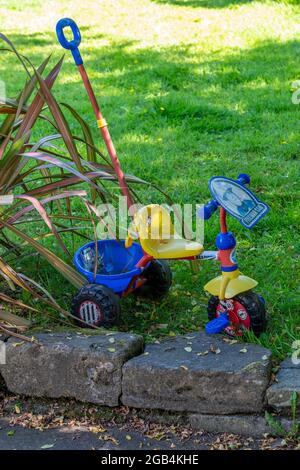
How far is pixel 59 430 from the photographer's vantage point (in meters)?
3.07

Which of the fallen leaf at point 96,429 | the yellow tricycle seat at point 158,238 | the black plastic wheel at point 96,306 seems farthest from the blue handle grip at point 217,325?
the fallen leaf at point 96,429

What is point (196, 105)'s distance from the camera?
6.05 m

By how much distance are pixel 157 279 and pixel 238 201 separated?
2.17 ft

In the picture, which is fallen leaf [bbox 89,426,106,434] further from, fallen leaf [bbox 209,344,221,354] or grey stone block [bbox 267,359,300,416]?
grey stone block [bbox 267,359,300,416]

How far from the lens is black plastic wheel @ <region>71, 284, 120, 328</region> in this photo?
336 centimetres

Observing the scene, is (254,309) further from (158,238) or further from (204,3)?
(204,3)

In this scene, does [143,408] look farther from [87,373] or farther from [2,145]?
[2,145]

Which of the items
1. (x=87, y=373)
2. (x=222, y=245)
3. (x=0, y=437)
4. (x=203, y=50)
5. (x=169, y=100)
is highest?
(x=203, y=50)

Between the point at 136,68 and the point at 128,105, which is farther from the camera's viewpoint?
the point at 136,68

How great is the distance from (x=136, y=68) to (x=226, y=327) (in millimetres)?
4366

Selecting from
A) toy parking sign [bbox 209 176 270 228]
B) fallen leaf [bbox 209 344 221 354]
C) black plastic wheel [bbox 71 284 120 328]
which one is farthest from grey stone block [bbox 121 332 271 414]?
toy parking sign [bbox 209 176 270 228]

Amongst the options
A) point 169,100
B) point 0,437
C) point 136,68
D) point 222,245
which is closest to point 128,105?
point 169,100

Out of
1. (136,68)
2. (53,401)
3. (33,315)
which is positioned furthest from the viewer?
(136,68)

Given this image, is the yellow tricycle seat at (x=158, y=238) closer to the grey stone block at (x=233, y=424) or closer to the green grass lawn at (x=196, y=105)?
the green grass lawn at (x=196, y=105)
